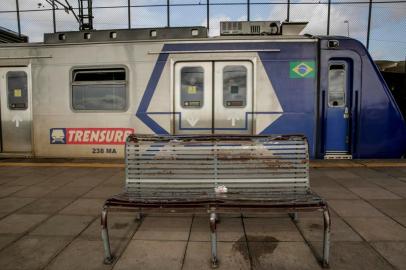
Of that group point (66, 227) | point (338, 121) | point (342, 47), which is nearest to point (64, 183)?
point (66, 227)

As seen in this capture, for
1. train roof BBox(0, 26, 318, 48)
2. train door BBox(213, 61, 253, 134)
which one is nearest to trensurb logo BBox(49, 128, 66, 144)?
train roof BBox(0, 26, 318, 48)

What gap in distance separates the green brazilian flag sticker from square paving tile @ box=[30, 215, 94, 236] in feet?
16.2

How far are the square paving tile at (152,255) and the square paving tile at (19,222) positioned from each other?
1.39m

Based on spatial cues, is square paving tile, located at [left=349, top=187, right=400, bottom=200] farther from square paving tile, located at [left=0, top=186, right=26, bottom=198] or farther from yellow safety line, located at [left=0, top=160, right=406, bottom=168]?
square paving tile, located at [left=0, top=186, right=26, bottom=198]

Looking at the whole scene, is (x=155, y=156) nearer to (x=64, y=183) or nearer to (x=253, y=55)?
(x=64, y=183)

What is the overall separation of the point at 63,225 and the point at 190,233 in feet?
5.01

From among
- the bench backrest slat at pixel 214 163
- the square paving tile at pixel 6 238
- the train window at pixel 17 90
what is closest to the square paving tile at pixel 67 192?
the square paving tile at pixel 6 238

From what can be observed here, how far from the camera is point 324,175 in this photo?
6359mm

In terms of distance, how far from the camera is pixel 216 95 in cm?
716

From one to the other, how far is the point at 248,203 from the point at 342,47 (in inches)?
207

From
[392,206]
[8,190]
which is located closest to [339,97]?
[392,206]

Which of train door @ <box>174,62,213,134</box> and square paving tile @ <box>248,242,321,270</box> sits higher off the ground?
train door @ <box>174,62,213,134</box>

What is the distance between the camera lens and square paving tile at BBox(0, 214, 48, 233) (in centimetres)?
388

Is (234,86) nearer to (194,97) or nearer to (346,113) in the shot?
(194,97)
